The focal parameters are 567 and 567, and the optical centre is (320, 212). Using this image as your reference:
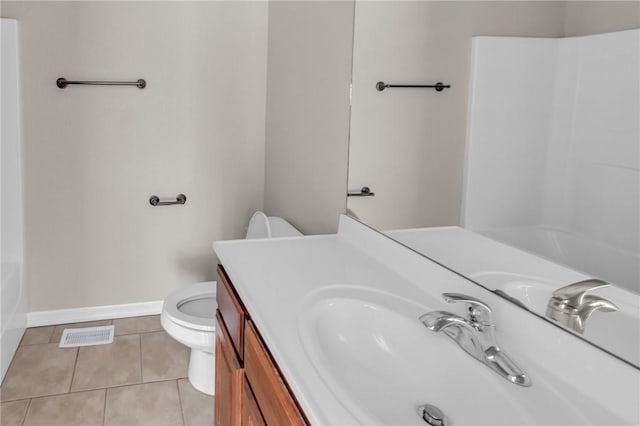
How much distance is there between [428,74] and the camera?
4.89 feet

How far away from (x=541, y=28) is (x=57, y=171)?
2543 millimetres

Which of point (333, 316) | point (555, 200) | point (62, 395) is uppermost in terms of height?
point (555, 200)

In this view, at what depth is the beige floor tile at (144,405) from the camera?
7.27ft

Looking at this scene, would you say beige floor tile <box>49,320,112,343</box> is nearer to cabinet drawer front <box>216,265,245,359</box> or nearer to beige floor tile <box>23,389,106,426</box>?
beige floor tile <box>23,389,106,426</box>

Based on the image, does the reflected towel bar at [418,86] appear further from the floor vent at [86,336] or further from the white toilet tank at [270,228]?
the floor vent at [86,336]

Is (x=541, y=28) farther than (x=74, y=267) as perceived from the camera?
No

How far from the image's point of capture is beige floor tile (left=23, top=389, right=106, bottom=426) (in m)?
2.18

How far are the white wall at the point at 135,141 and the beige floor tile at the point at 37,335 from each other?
0.12 metres

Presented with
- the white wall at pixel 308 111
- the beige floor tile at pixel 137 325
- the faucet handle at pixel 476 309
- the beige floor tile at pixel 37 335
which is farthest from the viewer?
the beige floor tile at pixel 137 325

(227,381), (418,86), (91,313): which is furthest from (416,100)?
(91,313)

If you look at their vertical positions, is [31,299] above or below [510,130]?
below

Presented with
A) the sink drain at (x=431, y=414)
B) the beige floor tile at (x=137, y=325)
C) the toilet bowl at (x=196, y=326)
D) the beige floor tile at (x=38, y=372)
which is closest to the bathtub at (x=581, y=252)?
the sink drain at (x=431, y=414)

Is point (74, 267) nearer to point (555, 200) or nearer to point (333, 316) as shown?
point (333, 316)

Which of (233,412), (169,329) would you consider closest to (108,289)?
(169,329)
